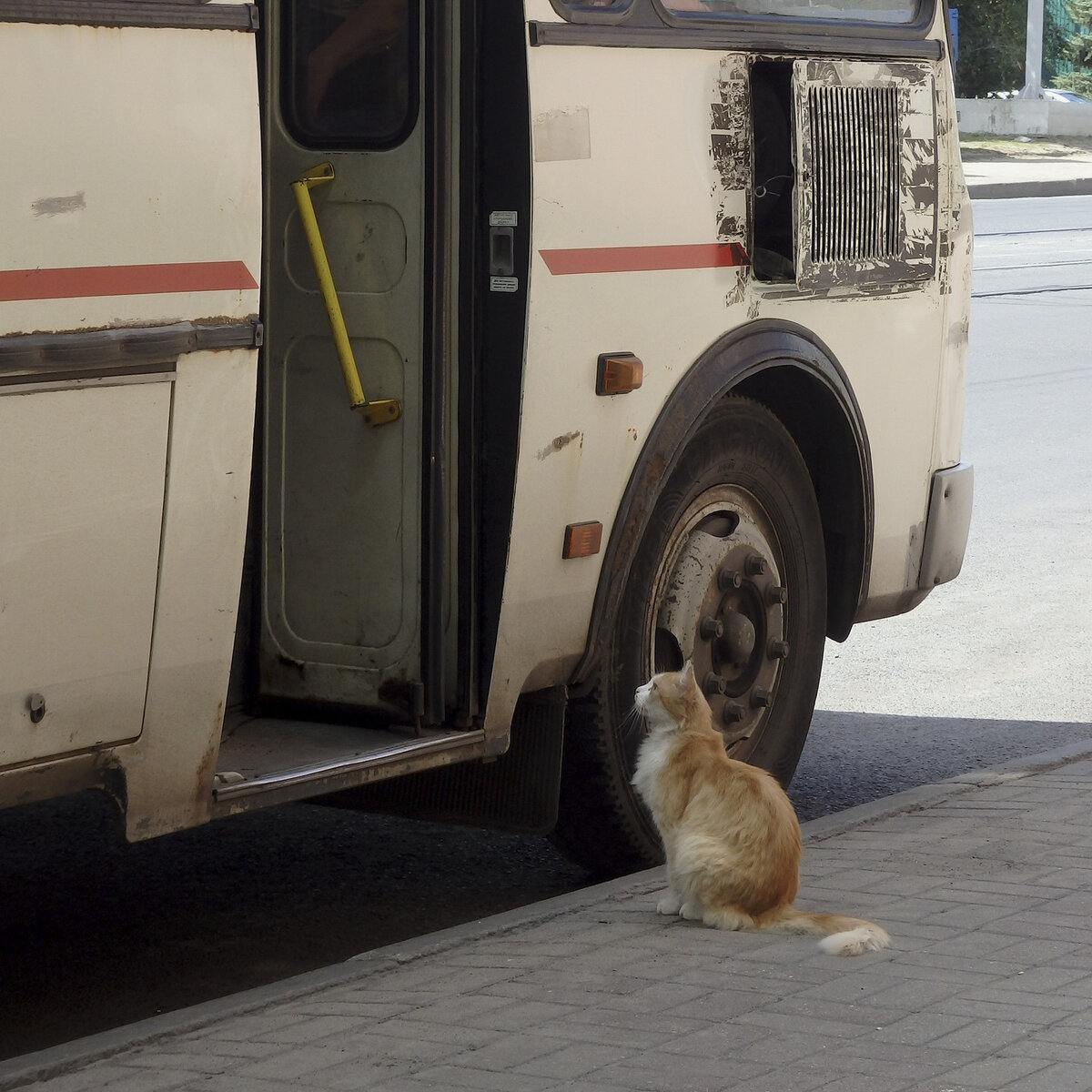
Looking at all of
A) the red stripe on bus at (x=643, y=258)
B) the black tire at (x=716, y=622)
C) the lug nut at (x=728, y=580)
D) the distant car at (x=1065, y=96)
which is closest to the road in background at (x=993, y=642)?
the black tire at (x=716, y=622)

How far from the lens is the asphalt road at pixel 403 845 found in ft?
15.6

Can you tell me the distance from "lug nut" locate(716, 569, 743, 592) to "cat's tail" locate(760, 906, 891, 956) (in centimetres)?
101

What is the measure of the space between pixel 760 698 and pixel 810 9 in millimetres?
1857

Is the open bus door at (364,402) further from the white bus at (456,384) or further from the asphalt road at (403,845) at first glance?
the asphalt road at (403,845)

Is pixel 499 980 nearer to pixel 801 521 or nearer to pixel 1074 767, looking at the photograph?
pixel 801 521

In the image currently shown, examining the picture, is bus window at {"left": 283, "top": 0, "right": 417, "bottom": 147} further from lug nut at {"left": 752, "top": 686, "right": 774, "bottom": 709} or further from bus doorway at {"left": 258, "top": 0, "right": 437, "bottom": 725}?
lug nut at {"left": 752, "top": 686, "right": 774, "bottom": 709}

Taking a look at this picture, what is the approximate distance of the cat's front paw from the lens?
4.55 m

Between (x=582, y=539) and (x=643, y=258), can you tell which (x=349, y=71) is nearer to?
(x=643, y=258)

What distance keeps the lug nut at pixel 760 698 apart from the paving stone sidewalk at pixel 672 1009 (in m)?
0.58

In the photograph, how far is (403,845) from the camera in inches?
227

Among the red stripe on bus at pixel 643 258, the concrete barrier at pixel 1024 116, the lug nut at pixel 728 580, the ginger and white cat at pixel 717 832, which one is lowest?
the ginger and white cat at pixel 717 832

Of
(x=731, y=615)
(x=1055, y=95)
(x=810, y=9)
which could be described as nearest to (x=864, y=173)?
(x=810, y=9)

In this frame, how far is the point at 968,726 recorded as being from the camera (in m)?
7.04

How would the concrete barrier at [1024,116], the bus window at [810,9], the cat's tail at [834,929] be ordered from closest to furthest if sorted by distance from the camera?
the cat's tail at [834,929]
the bus window at [810,9]
the concrete barrier at [1024,116]
